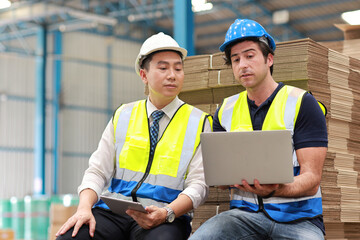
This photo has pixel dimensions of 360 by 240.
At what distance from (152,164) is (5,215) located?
12627mm

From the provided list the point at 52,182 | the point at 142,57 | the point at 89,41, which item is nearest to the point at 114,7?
the point at 89,41

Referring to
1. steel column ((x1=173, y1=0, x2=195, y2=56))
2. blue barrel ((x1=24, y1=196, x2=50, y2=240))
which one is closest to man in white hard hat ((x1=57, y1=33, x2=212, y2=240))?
steel column ((x1=173, y1=0, x2=195, y2=56))

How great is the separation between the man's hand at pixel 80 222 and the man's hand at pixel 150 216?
30 cm

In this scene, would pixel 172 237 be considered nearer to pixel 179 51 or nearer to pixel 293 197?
pixel 293 197

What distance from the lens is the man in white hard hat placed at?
340cm

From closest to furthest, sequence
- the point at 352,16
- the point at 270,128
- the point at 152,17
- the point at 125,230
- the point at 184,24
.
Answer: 1. the point at 270,128
2. the point at 125,230
3. the point at 184,24
4. the point at 352,16
5. the point at 152,17

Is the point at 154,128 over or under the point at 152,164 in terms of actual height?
over

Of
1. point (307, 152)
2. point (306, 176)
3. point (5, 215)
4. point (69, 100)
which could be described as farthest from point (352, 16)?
point (69, 100)

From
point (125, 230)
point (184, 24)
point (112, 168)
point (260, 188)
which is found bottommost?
point (125, 230)

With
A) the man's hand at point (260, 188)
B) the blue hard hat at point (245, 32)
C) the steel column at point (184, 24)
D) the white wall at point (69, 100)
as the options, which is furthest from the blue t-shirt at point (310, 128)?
the white wall at point (69, 100)

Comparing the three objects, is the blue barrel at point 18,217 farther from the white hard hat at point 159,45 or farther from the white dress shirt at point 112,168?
the white hard hat at point 159,45

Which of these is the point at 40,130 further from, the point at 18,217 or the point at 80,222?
the point at 80,222

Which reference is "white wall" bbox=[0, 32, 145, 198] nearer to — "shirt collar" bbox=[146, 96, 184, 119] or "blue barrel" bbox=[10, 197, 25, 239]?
"blue barrel" bbox=[10, 197, 25, 239]

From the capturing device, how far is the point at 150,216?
10.7ft
